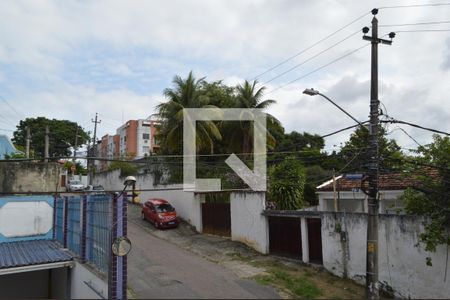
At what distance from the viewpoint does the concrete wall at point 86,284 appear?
10.6m

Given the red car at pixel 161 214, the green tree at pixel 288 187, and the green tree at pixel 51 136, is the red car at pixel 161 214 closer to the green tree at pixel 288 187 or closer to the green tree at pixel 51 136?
the green tree at pixel 288 187

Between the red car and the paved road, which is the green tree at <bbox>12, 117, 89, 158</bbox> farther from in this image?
the paved road

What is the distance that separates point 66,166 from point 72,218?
127 feet

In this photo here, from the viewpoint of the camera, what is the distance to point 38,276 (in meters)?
16.3

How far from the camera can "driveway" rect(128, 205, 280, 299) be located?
11.0 meters

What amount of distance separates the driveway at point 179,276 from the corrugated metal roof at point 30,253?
272cm

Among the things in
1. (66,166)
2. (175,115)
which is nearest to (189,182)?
(175,115)

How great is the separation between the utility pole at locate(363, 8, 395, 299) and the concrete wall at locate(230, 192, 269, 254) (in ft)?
20.7

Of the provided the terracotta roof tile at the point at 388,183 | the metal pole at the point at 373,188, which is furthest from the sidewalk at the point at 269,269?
the terracotta roof tile at the point at 388,183

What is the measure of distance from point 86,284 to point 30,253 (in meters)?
4.34

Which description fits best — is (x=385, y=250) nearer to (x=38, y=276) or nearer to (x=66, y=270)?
(x=66, y=270)

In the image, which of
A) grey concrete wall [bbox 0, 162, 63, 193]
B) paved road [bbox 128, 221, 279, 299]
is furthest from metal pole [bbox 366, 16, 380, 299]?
grey concrete wall [bbox 0, 162, 63, 193]

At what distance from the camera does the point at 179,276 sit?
12727 millimetres

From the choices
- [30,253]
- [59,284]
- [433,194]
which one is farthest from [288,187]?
[30,253]
